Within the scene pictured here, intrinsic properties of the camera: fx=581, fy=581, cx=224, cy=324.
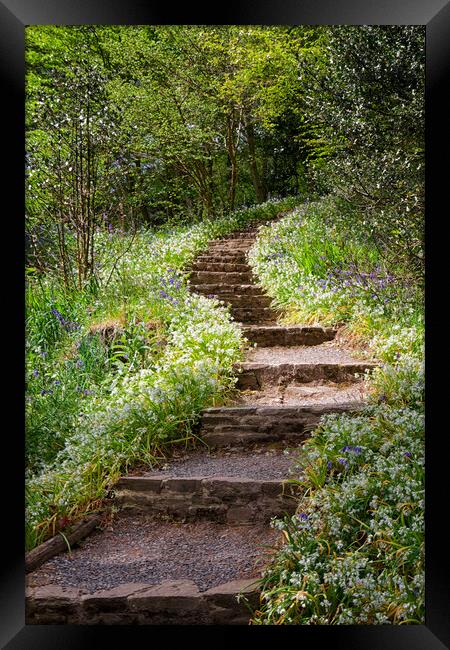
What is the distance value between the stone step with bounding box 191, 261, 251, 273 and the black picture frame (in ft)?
7.11

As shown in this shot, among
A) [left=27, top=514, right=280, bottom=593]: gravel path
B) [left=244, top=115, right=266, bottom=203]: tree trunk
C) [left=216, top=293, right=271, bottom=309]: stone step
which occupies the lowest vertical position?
[left=27, top=514, right=280, bottom=593]: gravel path

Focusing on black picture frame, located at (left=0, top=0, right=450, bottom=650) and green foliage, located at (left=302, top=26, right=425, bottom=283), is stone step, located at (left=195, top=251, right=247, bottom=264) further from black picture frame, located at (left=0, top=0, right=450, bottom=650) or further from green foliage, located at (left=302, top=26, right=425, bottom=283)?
black picture frame, located at (left=0, top=0, right=450, bottom=650)

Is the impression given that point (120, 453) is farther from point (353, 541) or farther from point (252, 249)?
point (252, 249)

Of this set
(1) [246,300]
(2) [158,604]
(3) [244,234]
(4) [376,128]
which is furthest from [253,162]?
(2) [158,604]

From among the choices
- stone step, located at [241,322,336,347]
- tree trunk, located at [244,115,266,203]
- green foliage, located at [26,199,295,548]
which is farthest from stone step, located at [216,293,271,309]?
tree trunk, located at [244,115,266,203]

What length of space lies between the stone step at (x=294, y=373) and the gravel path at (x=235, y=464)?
60cm

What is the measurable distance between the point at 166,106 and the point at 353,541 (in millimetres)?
2483

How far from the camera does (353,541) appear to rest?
8.14 feet

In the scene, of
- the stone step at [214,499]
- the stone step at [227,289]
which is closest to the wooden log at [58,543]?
the stone step at [214,499]

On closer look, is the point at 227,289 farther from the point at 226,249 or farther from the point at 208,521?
the point at 208,521

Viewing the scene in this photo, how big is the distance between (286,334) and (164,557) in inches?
77.7

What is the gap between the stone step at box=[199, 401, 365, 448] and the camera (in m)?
2.98
